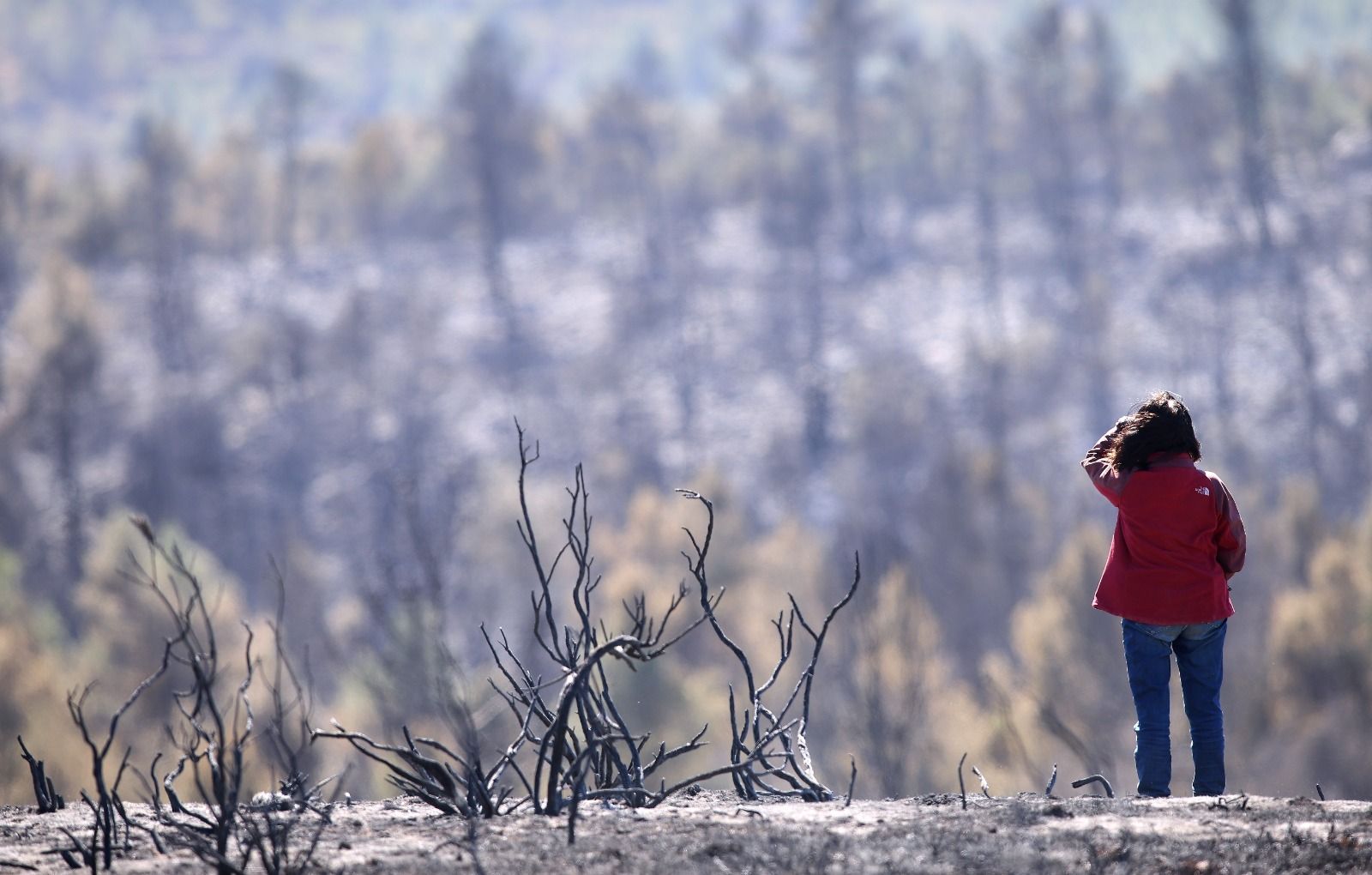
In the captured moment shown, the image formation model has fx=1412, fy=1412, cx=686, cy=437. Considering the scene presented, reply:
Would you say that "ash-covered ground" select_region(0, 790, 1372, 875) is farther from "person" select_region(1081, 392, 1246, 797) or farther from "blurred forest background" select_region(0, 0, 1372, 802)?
"blurred forest background" select_region(0, 0, 1372, 802)

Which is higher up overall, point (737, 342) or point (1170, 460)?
point (737, 342)

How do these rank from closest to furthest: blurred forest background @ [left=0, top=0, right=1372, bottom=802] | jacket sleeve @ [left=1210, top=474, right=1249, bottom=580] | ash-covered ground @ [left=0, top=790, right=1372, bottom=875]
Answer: ash-covered ground @ [left=0, top=790, right=1372, bottom=875], jacket sleeve @ [left=1210, top=474, right=1249, bottom=580], blurred forest background @ [left=0, top=0, right=1372, bottom=802]

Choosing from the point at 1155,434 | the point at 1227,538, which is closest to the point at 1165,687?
the point at 1227,538

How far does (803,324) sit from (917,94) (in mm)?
16048

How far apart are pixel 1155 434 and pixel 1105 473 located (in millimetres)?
199

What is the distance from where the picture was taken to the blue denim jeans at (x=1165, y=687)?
14.6 feet

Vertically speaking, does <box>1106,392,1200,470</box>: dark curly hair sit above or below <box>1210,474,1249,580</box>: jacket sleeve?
above

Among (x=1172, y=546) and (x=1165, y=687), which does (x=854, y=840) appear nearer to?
(x=1165, y=687)

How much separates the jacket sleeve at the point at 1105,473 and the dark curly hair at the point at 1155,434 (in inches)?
1.3

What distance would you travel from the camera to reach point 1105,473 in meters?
4.61

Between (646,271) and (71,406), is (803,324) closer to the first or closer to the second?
(646,271)

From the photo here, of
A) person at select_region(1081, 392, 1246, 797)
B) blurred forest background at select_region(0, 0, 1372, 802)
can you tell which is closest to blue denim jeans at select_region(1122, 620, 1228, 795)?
person at select_region(1081, 392, 1246, 797)

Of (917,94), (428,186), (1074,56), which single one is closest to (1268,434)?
(1074,56)

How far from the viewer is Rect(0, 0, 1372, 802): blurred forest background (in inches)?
1246
